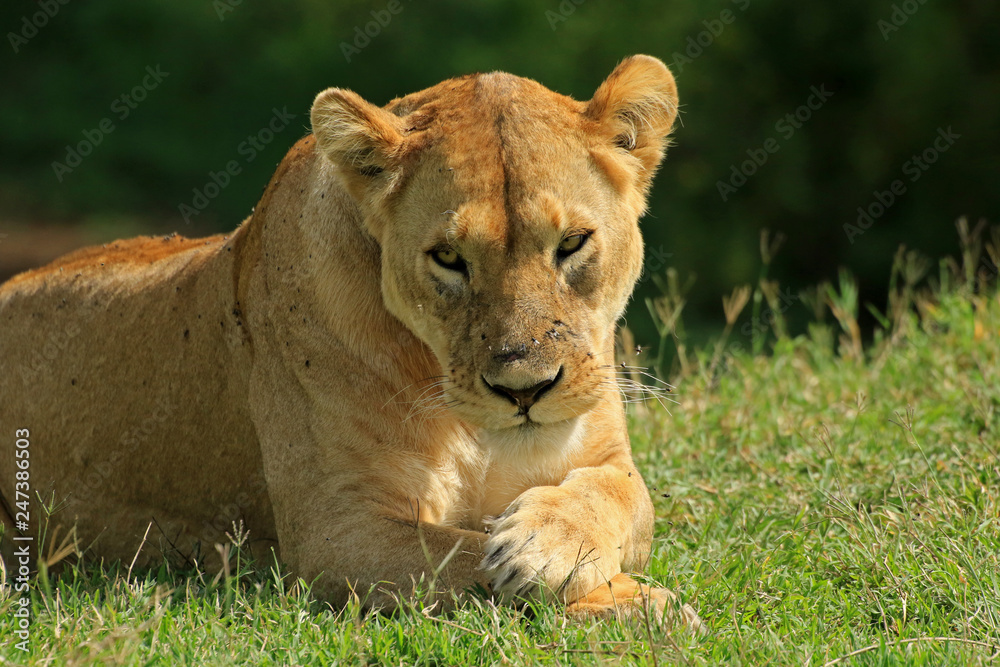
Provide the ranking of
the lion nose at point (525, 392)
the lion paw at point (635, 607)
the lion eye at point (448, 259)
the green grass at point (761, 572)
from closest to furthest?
the green grass at point (761, 572) < the lion paw at point (635, 607) < the lion nose at point (525, 392) < the lion eye at point (448, 259)

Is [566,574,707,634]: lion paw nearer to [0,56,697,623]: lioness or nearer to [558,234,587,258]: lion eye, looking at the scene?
[0,56,697,623]: lioness

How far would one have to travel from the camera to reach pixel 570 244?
305 centimetres

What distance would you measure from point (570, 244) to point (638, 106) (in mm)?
570

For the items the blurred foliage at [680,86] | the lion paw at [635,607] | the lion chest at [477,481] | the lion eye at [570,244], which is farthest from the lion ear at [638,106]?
the blurred foliage at [680,86]

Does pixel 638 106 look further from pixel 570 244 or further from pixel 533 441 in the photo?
pixel 533 441

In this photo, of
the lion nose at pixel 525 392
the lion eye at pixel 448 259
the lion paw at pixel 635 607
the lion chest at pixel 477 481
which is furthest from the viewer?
the lion chest at pixel 477 481

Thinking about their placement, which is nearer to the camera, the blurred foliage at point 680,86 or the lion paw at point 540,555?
the lion paw at point 540,555

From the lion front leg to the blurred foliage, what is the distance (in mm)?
7532

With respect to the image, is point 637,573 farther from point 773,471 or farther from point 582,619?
point 773,471

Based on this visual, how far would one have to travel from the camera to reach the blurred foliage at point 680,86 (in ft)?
37.0

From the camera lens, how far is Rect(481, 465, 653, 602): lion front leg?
2779 millimetres

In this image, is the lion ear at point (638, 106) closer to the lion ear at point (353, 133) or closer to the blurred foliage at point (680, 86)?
the lion ear at point (353, 133)

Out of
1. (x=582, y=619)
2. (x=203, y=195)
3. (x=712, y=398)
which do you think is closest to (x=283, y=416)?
(x=582, y=619)

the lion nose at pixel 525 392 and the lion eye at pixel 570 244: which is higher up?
the lion eye at pixel 570 244
